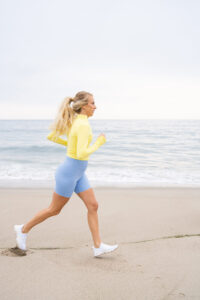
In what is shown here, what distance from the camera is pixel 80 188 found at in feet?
10.5

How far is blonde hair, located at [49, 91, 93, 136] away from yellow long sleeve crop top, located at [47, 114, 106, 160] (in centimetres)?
8

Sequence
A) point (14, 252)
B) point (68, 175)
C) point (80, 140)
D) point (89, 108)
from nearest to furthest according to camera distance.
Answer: point (80, 140), point (68, 175), point (89, 108), point (14, 252)

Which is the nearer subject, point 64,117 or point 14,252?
point 64,117

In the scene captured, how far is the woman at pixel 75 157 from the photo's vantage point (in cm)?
299

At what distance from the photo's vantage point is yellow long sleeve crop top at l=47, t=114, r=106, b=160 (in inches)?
115

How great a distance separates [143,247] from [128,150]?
16754 mm

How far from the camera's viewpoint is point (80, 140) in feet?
9.56

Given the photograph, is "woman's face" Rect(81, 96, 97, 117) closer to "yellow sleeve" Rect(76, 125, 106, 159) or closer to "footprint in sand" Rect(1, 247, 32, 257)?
"yellow sleeve" Rect(76, 125, 106, 159)

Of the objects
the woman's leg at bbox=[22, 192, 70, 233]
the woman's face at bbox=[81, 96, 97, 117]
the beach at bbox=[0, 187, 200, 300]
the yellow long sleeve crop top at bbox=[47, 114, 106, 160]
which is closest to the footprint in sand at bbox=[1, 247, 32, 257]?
the beach at bbox=[0, 187, 200, 300]

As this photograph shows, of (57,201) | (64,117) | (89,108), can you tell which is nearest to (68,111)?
(64,117)

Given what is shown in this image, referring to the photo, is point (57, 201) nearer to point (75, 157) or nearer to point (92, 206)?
point (92, 206)

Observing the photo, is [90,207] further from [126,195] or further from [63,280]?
[126,195]

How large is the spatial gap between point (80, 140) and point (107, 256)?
4.50ft

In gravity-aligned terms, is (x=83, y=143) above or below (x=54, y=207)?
above
